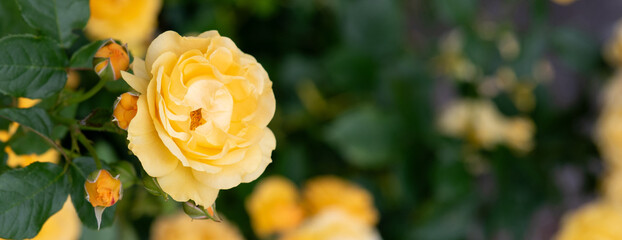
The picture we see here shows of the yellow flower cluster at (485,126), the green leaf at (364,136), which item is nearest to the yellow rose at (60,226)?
the green leaf at (364,136)

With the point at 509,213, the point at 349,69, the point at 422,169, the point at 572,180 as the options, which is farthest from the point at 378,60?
the point at 572,180

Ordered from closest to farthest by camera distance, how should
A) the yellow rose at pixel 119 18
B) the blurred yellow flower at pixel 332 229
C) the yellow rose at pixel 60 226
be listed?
the yellow rose at pixel 60 226
the yellow rose at pixel 119 18
the blurred yellow flower at pixel 332 229

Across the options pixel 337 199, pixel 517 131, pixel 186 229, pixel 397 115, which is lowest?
pixel 186 229

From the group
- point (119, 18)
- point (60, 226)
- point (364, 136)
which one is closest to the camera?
point (60, 226)

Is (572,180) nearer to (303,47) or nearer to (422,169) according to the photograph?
(422,169)

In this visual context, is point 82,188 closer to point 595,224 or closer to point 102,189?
point 102,189

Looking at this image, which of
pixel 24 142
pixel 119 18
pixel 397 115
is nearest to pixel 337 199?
pixel 397 115

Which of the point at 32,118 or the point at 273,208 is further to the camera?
the point at 273,208

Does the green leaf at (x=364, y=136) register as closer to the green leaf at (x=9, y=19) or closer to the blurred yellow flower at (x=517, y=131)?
the blurred yellow flower at (x=517, y=131)

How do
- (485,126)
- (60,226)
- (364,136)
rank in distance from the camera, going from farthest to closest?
(485,126) → (364,136) → (60,226)
